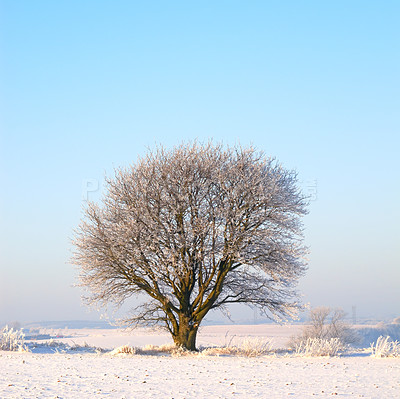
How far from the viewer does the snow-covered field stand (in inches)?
405

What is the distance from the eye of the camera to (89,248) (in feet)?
66.6

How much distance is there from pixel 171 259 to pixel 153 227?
4.59ft

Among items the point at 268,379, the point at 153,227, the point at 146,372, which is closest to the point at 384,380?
the point at 268,379

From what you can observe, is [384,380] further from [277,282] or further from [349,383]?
[277,282]

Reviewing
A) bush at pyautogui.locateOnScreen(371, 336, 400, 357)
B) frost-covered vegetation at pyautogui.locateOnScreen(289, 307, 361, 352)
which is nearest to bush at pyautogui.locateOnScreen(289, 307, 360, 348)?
frost-covered vegetation at pyautogui.locateOnScreen(289, 307, 361, 352)

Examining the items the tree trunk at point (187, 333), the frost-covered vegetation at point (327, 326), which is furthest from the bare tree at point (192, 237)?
the frost-covered vegetation at point (327, 326)

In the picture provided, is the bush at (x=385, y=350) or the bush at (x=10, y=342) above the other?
the bush at (x=10, y=342)

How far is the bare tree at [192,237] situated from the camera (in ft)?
62.3

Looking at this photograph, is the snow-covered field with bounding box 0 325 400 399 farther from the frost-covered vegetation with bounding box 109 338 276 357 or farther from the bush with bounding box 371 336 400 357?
the frost-covered vegetation with bounding box 109 338 276 357

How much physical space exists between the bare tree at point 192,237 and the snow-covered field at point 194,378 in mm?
4188

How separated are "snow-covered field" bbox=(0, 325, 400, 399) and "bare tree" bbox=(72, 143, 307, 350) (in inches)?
165

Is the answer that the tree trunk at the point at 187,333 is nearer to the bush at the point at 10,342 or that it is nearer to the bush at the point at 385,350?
the bush at the point at 10,342

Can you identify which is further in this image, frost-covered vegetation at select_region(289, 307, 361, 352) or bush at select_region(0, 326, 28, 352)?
frost-covered vegetation at select_region(289, 307, 361, 352)

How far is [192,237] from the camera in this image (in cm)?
1870
